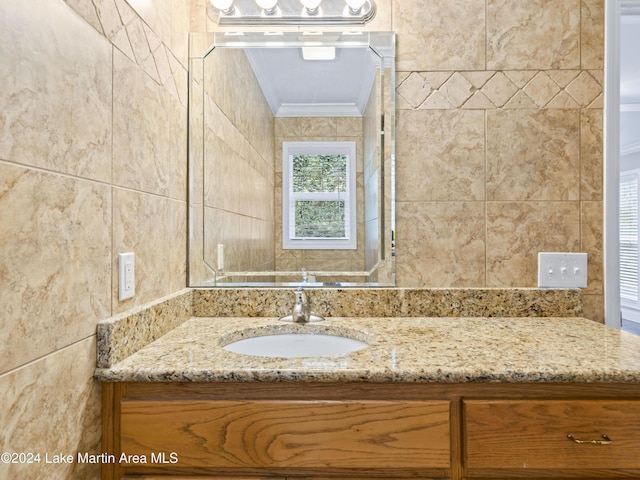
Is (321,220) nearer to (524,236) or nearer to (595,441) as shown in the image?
(524,236)

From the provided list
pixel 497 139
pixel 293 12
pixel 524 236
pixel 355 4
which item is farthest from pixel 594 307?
pixel 293 12

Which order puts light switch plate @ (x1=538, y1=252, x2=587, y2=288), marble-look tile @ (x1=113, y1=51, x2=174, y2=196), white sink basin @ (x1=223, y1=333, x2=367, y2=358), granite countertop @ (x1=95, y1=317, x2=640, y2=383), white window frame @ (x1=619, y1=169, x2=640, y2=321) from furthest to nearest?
white window frame @ (x1=619, y1=169, x2=640, y2=321) < light switch plate @ (x1=538, y1=252, x2=587, y2=288) < white sink basin @ (x1=223, y1=333, x2=367, y2=358) < marble-look tile @ (x1=113, y1=51, x2=174, y2=196) < granite countertop @ (x1=95, y1=317, x2=640, y2=383)

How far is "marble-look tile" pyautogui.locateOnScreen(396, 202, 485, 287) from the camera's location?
1412 millimetres

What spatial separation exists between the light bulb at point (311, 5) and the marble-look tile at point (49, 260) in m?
0.99

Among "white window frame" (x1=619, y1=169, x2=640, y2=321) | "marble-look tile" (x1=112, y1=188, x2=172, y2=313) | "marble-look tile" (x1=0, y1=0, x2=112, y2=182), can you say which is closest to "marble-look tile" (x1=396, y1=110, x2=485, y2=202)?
"marble-look tile" (x1=112, y1=188, x2=172, y2=313)

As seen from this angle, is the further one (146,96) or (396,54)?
(396,54)

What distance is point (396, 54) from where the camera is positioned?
1.42 metres

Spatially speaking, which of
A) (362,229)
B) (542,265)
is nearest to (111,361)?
(362,229)

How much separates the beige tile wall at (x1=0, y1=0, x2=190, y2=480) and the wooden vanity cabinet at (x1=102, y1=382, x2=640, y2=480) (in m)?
0.17

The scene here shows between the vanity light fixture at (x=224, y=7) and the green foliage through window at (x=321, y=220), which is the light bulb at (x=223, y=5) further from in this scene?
the green foliage through window at (x=321, y=220)

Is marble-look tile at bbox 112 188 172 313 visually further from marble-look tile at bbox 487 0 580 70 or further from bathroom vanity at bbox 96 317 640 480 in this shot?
marble-look tile at bbox 487 0 580 70

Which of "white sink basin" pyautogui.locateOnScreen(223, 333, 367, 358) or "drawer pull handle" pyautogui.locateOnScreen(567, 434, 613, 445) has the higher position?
"white sink basin" pyautogui.locateOnScreen(223, 333, 367, 358)

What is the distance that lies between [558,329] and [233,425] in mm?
984

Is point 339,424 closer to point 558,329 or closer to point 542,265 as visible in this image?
point 558,329
